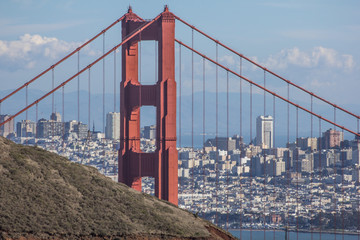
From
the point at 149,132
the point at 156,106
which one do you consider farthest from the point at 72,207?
the point at 149,132

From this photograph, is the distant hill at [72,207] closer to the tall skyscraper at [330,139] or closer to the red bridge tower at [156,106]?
the red bridge tower at [156,106]

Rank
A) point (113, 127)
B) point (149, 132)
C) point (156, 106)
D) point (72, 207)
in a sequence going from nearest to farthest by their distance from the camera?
point (72, 207) < point (156, 106) < point (113, 127) < point (149, 132)

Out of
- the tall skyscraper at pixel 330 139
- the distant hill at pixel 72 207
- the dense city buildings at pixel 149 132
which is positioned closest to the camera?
the distant hill at pixel 72 207

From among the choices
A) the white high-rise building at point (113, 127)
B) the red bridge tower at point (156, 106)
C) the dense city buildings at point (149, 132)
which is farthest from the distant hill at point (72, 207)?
the dense city buildings at point (149, 132)

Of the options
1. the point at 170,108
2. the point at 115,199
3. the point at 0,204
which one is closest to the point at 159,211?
the point at 115,199

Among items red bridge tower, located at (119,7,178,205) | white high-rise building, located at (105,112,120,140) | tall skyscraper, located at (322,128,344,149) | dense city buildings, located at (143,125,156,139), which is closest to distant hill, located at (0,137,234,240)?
red bridge tower, located at (119,7,178,205)

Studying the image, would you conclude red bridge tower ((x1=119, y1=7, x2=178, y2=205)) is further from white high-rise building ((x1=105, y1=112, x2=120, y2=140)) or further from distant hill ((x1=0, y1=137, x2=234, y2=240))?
white high-rise building ((x1=105, y1=112, x2=120, y2=140))

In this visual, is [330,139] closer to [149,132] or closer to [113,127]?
[149,132]
